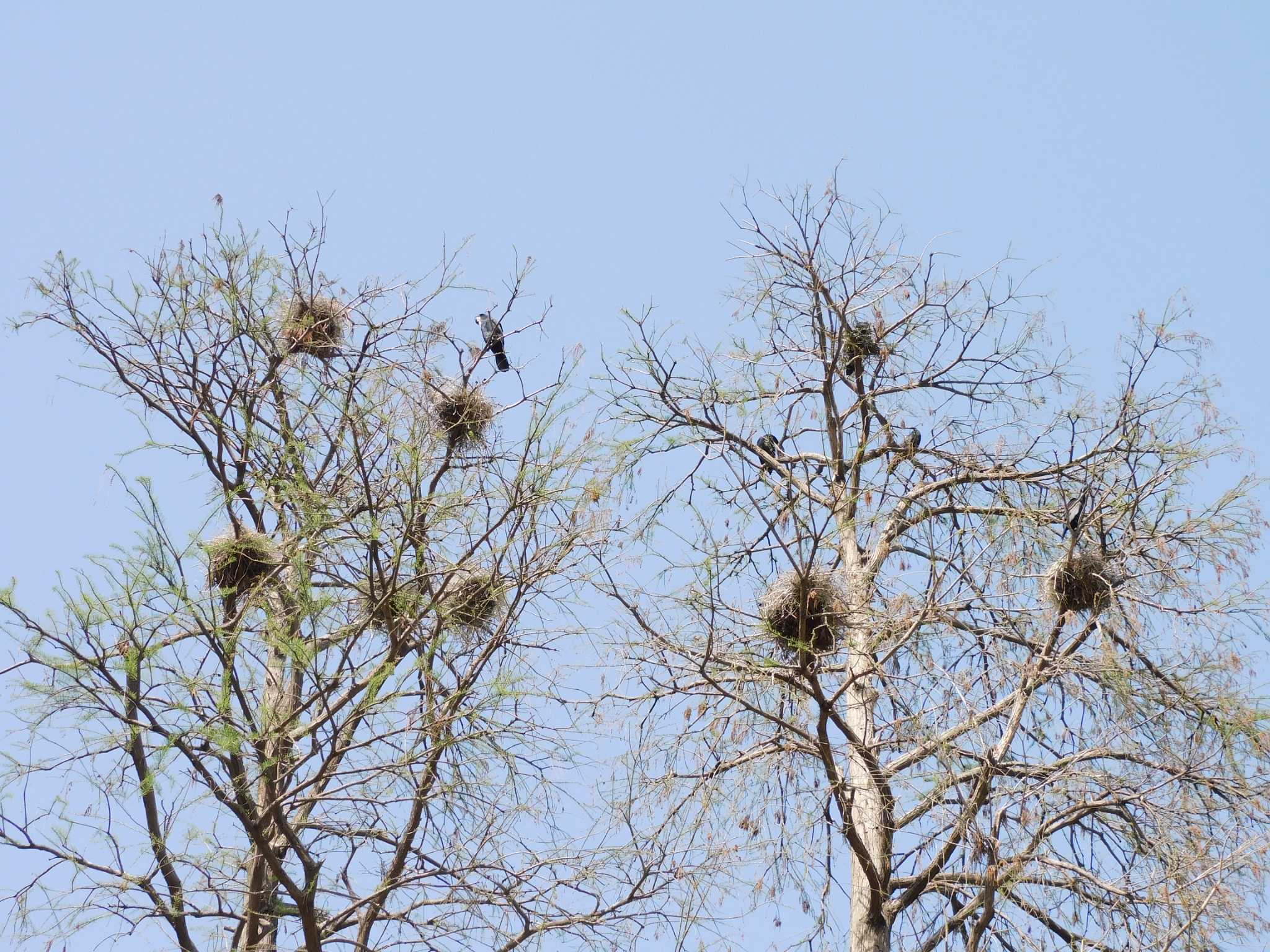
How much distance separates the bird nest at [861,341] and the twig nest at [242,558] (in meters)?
3.15

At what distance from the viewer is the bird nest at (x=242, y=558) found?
6.85 m

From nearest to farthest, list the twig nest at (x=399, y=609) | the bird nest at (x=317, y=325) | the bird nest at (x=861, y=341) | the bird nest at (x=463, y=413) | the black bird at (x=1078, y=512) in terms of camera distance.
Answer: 1. the twig nest at (x=399, y=609)
2. the black bird at (x=1078, y=512)
3. the bird nest at (x=463, y=413)
4. the bird nest at (x=317, y=325)
5. the bird nest at (x=861, y=341)

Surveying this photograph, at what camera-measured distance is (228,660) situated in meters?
4.61

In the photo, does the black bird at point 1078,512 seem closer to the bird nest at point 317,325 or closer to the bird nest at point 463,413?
the bird nest at point 463,413

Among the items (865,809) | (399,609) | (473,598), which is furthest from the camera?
(865,809)

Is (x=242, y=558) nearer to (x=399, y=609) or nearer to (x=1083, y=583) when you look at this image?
(x=399, y=609)

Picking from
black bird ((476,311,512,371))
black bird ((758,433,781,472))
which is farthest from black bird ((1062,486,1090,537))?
black bird ((476,311,512,371))

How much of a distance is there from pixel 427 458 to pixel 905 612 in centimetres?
195

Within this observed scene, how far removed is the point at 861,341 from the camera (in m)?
7.85

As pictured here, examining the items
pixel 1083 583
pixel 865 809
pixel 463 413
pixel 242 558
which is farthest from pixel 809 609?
pixel 242 558

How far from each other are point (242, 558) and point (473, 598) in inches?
60.4

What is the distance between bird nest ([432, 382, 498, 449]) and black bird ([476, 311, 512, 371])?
23cm

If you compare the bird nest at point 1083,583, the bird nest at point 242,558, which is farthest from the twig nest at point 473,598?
the bird nest at point 1083,583

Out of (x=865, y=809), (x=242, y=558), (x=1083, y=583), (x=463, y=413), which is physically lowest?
(x=865, y=809)
